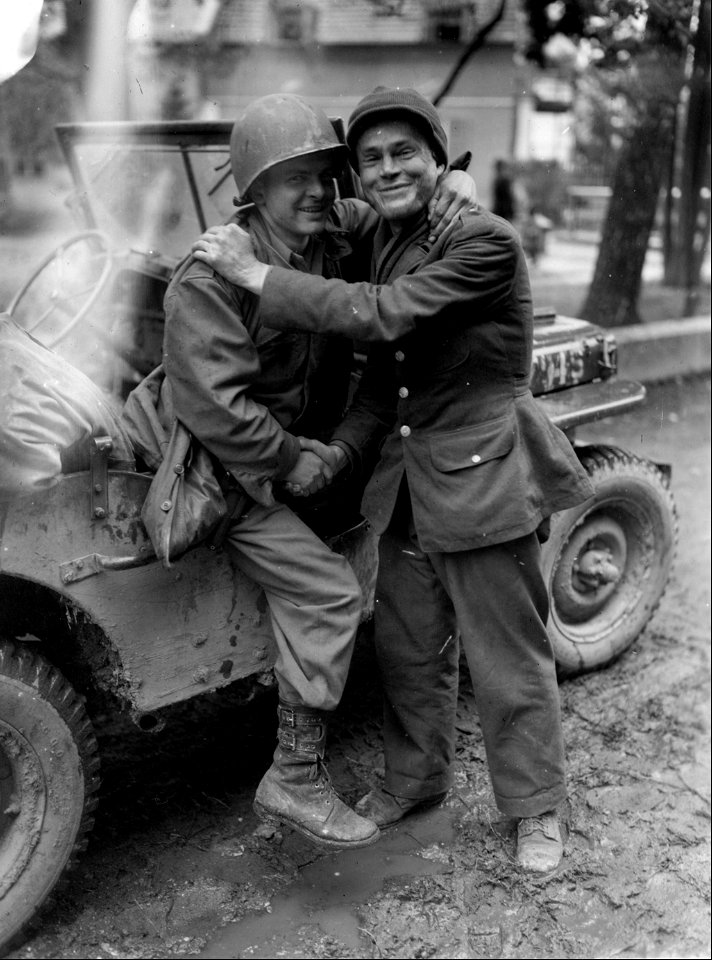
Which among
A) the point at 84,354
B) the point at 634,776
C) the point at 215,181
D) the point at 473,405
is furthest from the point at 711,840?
the point at 215,181

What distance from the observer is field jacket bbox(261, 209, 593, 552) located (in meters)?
2.30

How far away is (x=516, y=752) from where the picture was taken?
2.65 m

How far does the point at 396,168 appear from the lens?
95.0 inches

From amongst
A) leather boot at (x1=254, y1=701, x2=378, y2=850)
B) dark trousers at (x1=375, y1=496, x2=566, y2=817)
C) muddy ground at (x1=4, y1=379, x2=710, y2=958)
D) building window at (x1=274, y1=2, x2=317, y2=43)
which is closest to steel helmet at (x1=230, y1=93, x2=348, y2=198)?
dark trousers at (x1=375, y1=496, x2=566, y2=817)

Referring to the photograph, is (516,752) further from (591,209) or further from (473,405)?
(591,209)

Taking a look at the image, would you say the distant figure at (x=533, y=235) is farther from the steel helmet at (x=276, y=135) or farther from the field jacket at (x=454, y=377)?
the steel helmet at (x=276, y=135)

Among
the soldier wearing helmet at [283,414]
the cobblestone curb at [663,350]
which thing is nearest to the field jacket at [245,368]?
the soldier wearing helmet at [283,414]

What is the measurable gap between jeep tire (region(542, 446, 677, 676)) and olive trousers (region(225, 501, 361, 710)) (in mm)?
1039

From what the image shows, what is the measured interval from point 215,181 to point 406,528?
1.67m

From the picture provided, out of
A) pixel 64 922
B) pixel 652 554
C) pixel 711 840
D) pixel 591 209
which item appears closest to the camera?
pixel 64 922

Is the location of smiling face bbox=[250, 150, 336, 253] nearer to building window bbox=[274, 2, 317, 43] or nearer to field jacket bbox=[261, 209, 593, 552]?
field jacket bbox=[261, 209, 593, 552]

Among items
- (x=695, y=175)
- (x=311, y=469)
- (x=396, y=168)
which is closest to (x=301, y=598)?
(x=311, y=469)

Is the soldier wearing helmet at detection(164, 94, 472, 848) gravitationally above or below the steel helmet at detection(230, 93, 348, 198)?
below

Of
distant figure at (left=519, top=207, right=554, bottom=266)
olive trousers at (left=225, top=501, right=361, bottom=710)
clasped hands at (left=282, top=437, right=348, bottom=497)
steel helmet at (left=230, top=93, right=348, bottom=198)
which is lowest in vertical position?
distant figure at (left=519, top=207, right=554, bottom=266)
